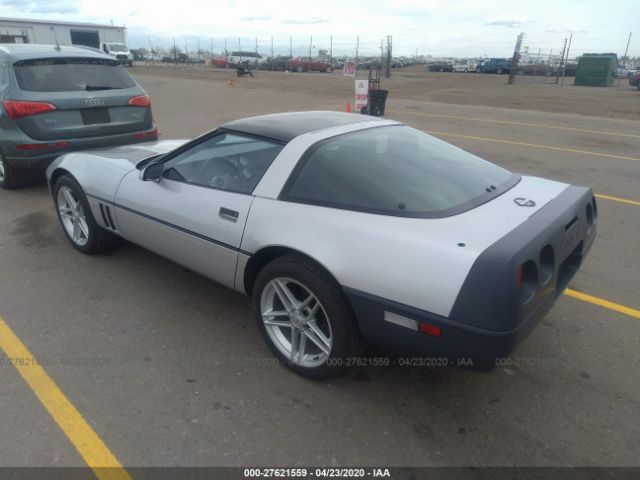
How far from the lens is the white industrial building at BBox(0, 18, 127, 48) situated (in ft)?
169

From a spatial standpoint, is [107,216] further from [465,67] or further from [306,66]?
[465,67]

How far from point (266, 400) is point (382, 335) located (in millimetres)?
767

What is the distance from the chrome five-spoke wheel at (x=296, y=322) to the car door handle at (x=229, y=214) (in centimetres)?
46

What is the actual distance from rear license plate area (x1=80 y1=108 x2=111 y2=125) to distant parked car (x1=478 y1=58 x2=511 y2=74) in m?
41.3

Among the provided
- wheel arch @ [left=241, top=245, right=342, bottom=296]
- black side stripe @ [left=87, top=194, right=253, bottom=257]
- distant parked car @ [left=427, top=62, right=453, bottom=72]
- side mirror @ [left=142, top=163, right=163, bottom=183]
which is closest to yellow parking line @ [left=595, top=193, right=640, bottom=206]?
wheel arch @ [left=241, top=245, right=342, bottom=296]

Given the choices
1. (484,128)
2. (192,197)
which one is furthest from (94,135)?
(484,128)

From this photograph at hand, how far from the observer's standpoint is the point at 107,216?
12.1 feet

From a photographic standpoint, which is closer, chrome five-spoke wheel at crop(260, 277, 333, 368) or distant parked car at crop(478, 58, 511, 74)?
chrome five-spoke wheel at crop(260, 277, 333, 368)

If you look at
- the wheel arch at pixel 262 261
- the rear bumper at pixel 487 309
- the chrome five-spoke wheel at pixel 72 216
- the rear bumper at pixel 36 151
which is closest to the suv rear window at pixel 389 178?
the wheel arch at pixel 262 261

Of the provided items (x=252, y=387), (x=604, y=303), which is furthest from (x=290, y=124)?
(x=604, y=303)

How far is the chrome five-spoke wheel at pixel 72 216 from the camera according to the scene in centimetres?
406

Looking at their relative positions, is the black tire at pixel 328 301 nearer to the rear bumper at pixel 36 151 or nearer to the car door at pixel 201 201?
the car door at pixel 201 201

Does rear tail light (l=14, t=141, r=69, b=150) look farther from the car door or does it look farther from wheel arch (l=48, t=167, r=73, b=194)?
the car door

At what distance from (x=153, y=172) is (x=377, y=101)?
949 cm
